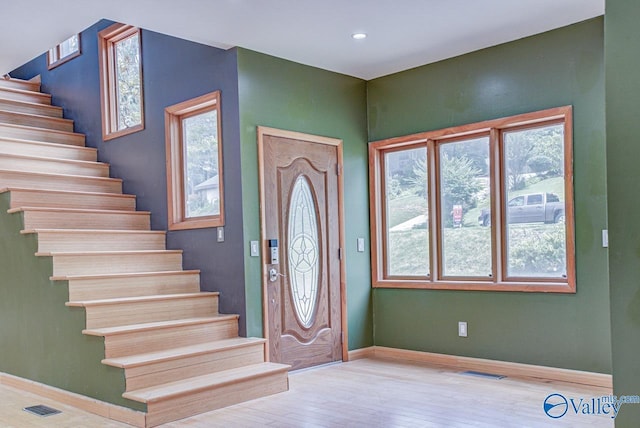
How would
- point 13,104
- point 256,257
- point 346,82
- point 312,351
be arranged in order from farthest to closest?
point 13,104
point 346,82
point 312,351
point 256,257

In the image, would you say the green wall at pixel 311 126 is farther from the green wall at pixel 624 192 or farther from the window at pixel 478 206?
the green wall at pixel 624 192

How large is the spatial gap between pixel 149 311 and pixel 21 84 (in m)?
4.11

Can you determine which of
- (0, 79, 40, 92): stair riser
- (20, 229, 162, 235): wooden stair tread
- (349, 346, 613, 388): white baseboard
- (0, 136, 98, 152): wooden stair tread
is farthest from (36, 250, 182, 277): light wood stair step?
(0, 79, 40, 92): stair riser

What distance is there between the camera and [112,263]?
15.7 ft

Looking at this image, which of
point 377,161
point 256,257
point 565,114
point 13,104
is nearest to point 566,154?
point 565,114

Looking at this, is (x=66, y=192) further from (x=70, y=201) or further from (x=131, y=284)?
(x=131, y=284)

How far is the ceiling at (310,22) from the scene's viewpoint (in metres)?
3.88

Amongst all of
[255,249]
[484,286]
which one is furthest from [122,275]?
[484,286]

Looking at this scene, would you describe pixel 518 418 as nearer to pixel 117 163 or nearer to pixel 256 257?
pixel 256 257

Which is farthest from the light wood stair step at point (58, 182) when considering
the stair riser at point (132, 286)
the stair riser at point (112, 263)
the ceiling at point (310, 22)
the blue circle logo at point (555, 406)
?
the blue circle logo at point (555, 406)

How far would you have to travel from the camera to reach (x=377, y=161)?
5746 millimetres

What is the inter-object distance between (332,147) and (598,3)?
243 cm

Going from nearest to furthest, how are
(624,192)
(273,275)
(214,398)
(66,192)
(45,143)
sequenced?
(624,192)
(214,398)
(273,275)
(66,192)
(45,143)

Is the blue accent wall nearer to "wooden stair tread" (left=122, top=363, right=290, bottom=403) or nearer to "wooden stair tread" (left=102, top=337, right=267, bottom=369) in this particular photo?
"wooden stair tread" (left=102, top=337, right=267, bottom=369)
